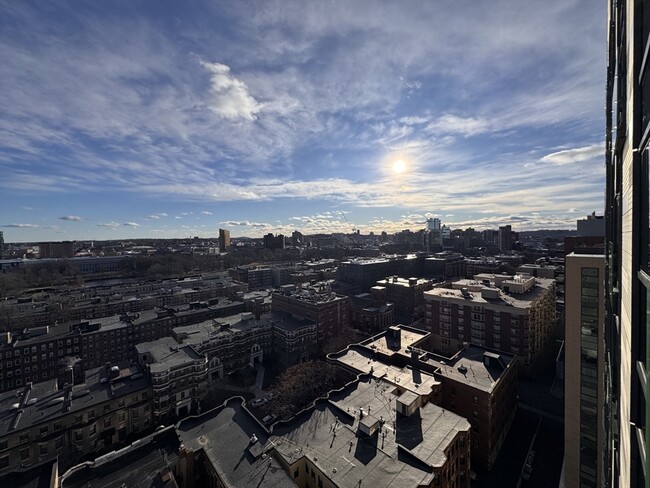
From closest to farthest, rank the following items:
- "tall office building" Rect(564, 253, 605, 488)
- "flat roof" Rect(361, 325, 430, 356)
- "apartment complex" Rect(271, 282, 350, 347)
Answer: "tall office building" Rect(564, 253, 605, 488)
"flat roof" Rect(361, 325, 430, 356)
"apartment complex" Rect(271, 282, 350, 347)

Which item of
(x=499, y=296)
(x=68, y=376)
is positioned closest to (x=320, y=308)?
(x=499, y=296)

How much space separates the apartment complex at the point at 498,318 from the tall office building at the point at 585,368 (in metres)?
31.1

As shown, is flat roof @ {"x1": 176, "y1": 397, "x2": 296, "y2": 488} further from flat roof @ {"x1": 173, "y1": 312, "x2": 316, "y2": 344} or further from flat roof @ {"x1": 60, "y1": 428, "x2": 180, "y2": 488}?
flat roof @ {"x1": 173, "y1": 312, "x2": 316, "y2": 344}

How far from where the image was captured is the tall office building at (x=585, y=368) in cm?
2464

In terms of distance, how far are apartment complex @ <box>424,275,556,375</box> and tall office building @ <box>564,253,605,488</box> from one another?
102 feet

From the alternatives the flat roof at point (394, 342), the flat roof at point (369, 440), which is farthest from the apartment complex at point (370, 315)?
the flat roof at point (369, 440)

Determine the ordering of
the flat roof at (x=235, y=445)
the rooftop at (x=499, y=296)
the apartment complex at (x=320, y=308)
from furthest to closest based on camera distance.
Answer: the apartment complex at (x=320, y=308) → the rooftop at (x=499, y=296) → the flat roof at (x=235, y=445)

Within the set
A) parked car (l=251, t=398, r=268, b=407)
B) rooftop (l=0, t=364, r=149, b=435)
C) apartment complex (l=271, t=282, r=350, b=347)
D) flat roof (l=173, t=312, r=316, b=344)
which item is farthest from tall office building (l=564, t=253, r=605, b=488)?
rooftop (l=0, t=364, r=149, b=435)

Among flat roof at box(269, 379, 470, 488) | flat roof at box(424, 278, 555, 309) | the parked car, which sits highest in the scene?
flat roof at box(424, 278, 555, 309)

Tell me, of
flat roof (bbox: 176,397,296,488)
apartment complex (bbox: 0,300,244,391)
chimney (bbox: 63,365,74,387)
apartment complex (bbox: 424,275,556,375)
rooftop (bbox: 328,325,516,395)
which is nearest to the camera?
flat roof (bbox: 176,397,296,488)

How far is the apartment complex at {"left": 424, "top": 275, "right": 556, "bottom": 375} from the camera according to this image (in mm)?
54625

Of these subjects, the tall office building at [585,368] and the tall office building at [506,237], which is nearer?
the tall office building at [585,368]

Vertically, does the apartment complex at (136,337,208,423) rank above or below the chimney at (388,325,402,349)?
below

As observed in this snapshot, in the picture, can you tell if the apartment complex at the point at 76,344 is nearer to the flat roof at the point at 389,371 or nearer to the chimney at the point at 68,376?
the chimney at the point at 68,376
